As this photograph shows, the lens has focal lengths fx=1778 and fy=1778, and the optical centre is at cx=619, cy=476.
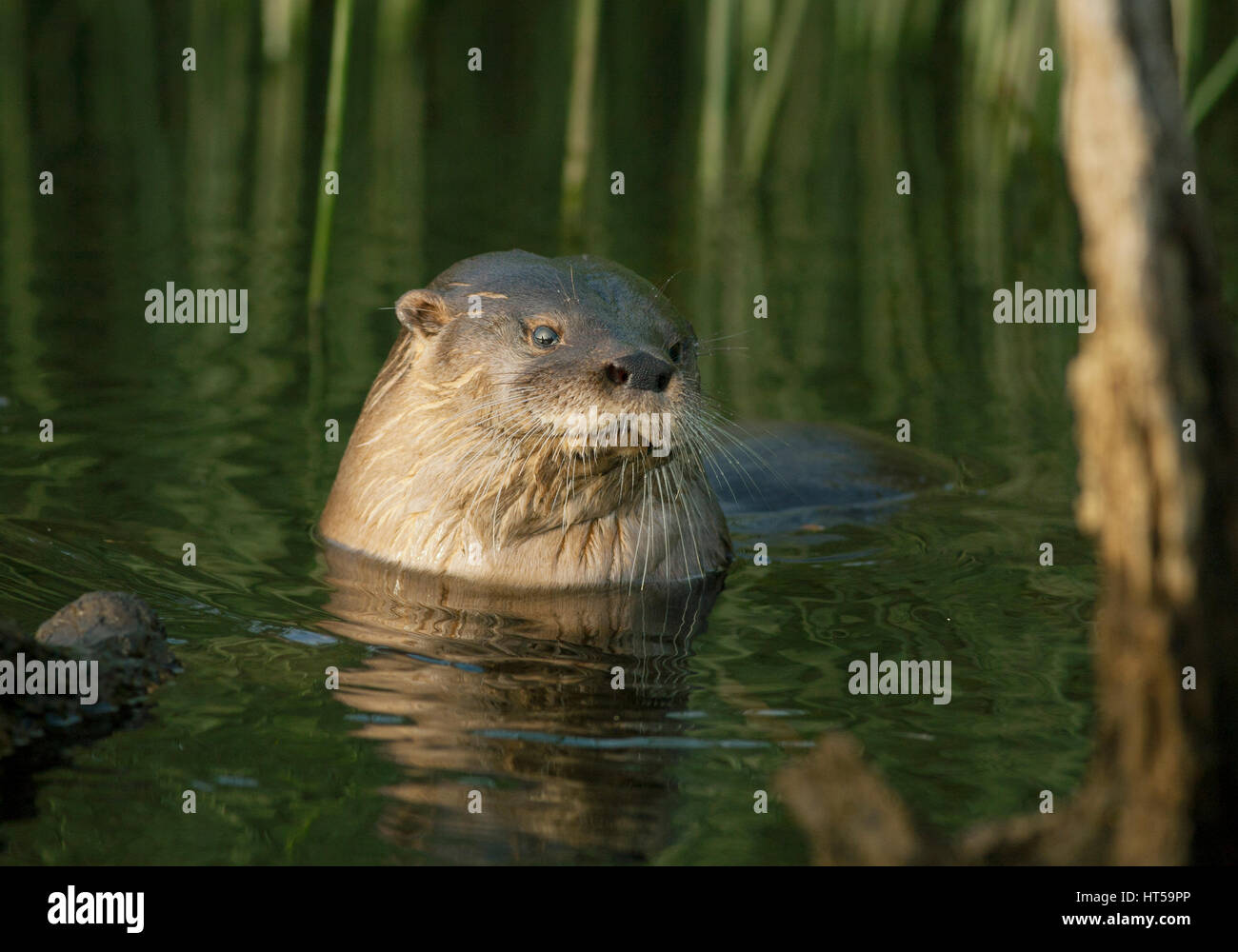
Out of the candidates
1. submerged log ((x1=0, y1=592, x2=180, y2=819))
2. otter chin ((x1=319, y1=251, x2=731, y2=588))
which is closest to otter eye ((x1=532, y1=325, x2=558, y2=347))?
otter chin ((x1=319, y1=251, x2=731, y2=588))

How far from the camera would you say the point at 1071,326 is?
368 inches

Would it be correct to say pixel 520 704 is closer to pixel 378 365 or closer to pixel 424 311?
pixel 424 311

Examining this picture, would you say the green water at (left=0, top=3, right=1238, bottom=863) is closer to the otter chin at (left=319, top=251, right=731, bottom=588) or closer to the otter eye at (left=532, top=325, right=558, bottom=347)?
the otter chin at (left=319, top=251, right=731, bottom=588)

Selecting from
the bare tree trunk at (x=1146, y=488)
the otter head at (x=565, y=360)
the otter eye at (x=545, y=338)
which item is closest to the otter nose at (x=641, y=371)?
the otter head at (x=565, y=360)

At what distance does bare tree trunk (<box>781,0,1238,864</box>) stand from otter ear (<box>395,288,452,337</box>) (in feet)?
9.89

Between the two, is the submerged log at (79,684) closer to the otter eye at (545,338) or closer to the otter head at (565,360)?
the otter head at (565,360)

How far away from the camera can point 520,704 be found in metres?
4.37

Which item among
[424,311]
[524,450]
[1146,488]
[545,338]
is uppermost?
[424,311]

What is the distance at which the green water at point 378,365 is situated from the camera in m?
3.84

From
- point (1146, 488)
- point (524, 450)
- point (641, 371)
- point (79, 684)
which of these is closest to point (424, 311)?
point (524, 450)

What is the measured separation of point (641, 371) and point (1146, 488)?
2.39m
